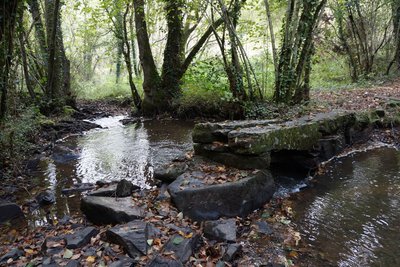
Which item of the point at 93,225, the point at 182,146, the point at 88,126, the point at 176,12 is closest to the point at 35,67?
the point at 88,126

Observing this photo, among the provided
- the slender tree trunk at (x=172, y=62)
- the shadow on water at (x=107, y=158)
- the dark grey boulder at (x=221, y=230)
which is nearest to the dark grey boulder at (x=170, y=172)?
the shadow on water at (x=107, y=158)

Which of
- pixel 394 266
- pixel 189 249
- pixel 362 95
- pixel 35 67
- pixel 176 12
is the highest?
pixel 176 12

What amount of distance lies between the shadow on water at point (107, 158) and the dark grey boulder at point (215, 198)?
4.00 ft

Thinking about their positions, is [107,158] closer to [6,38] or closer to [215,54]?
[6,38]

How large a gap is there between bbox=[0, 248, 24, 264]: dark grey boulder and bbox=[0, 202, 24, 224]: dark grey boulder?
109 centimetres

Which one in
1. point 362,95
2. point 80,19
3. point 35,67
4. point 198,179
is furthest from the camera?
point 80,19

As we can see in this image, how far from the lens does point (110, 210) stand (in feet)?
13.7

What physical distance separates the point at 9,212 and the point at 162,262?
2.75 meters

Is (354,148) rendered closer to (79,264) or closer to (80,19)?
(79,264)

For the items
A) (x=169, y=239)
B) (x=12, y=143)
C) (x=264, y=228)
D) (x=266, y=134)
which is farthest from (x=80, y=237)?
(x=266, y=134)

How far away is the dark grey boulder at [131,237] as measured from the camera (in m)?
3.47

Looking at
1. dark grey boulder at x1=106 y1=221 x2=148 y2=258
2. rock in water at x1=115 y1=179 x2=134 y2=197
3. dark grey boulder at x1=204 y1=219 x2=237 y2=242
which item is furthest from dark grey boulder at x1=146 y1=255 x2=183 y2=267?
rock in water at x1=115 y1=179 x2=134 y2=197

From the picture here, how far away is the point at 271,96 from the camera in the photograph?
9367mm

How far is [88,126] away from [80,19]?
21.6 metres
